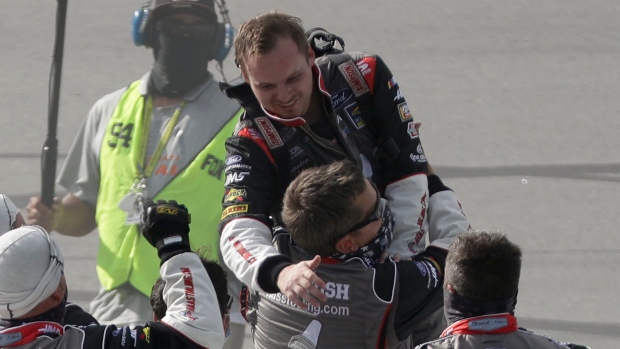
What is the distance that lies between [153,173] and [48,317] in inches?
80.3

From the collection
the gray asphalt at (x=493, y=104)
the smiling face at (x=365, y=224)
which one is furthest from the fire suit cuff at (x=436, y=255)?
the gray asphalt at (x=493, y=104)

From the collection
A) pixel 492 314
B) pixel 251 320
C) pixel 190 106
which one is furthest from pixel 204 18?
pixel 492 314

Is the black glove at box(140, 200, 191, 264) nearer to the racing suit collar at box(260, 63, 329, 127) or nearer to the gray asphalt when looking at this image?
the racing suit collar at box(260, 63, 329, 127)

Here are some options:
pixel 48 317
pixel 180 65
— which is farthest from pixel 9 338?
pixel 180 65

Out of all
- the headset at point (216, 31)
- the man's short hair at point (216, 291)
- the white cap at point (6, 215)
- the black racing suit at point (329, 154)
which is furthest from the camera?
the headset at point (216, 31)

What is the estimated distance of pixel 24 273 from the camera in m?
2.55

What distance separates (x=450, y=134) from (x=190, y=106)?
2008 mm

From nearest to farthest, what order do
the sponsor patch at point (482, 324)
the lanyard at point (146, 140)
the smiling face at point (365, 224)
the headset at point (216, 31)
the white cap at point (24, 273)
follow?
the sponsor patch at point (482, 324)
the white cap at point (24, 273)
the smiling face at point (365, 224)
the lanyard at point (146, 140)
the headset at point (216, 31)

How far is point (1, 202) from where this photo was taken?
11.0 feet

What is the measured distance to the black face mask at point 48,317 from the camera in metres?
2.59

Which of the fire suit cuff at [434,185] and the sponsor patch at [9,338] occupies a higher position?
the fire suit cuff at [434,185]

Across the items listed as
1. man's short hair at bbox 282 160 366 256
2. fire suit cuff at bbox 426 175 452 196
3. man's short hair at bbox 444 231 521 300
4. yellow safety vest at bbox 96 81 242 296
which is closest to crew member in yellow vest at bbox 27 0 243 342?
yellow safety vest at bbox 96 81 242 296

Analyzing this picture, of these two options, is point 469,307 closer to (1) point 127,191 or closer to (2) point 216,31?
(1) point 127,191

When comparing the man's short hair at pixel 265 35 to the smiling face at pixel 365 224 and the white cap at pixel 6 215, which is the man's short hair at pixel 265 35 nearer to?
the smiling face at pixel 365 224
